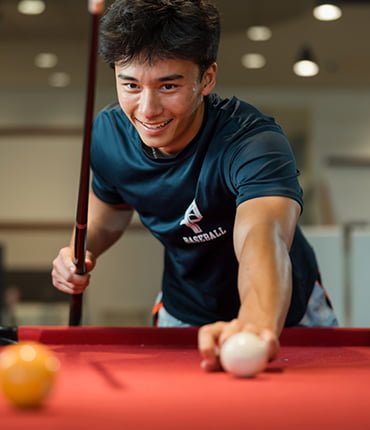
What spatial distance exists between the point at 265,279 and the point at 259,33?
5.36 m

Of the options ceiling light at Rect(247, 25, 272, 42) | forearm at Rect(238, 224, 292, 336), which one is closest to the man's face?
forearm at Rect(238, 224, 292, 336)

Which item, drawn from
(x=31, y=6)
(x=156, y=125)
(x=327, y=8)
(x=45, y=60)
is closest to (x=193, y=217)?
(x=156, y=125)

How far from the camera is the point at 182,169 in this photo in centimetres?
192

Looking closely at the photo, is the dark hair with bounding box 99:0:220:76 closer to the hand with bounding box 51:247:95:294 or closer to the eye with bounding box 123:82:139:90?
the eye with bounding box 123:82:139:90

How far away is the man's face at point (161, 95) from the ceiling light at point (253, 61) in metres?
5.31

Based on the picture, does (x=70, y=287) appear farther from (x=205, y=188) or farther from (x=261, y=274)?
(x=261, y=274)

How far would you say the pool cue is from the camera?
1.40 meters

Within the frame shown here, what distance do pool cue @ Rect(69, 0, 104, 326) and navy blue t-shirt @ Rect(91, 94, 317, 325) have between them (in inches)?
9.1

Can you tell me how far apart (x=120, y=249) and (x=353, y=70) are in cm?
317

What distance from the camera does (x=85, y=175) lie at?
1652 millimetres

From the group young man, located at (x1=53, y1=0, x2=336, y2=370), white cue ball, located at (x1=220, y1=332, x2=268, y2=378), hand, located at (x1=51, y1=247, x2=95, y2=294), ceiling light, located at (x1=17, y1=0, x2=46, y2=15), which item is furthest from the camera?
ceiling light, located at (x1=17, y1=0, x2=46, y2=15)

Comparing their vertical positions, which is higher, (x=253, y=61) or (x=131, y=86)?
(x=253, y=61)

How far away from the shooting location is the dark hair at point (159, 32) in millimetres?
1720

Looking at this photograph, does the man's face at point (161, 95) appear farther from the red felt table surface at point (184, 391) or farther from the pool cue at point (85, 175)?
the red felt table surface at point (184, 391)
